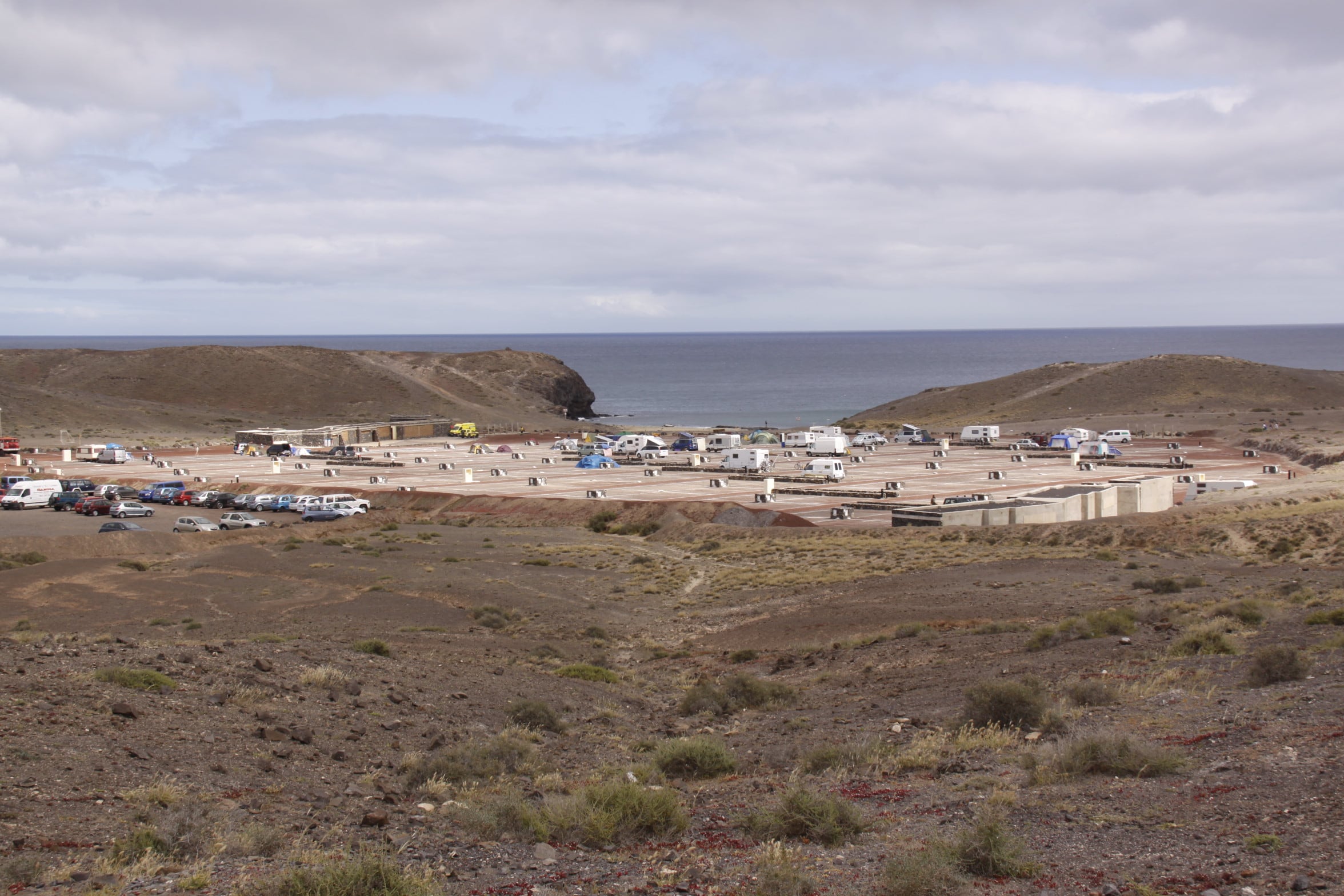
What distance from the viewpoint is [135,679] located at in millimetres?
14172

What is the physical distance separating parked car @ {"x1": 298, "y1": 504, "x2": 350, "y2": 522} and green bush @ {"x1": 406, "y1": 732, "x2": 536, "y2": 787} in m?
34.9

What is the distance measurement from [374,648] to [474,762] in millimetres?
7093

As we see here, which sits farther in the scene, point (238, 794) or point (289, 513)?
point (289, 513)

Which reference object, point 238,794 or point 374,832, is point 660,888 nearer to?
point 374,832

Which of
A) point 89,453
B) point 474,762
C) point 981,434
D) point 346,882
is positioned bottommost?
point 474,762

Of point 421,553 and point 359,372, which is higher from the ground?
point 359,372

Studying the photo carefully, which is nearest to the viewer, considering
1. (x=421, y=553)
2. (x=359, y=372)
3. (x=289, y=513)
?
(x=421, y=553)

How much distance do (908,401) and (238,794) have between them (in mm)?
118118

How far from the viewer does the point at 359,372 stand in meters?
136

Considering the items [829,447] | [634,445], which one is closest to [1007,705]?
[829,447]

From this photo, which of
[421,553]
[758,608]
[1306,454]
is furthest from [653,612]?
[1306,454]

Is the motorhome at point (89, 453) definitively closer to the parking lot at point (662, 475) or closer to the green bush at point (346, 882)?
the parking lot at point (662, 475)

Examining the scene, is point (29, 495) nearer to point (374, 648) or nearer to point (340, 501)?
point (340, 501)

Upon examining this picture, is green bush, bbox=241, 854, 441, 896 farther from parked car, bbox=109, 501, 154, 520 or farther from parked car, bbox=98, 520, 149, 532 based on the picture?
parked car, bbox=109, 501, 154, 520
